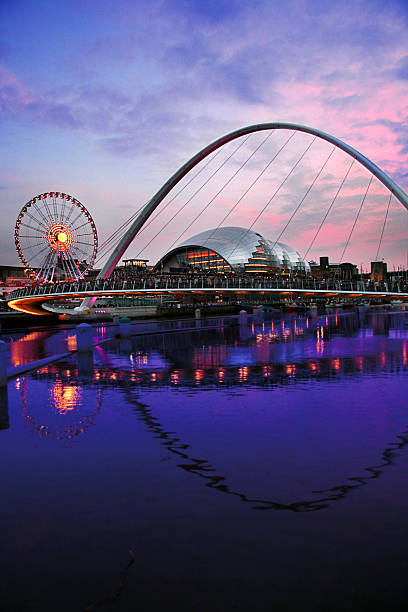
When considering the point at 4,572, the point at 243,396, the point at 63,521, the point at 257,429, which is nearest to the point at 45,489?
the point at 63,521

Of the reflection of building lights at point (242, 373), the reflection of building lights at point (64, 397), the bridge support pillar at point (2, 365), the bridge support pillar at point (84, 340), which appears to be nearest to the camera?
the reflection of building lights at point (64, 397)

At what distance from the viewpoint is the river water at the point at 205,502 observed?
432 cm

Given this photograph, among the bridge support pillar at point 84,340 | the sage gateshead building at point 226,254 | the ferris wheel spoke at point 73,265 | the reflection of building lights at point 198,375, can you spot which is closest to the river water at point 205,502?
the reflection of building lights at point 198,375

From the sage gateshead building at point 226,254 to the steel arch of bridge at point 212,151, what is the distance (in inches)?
3043

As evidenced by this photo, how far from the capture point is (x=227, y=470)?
7.45 meters

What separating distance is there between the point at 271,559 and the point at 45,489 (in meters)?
3.45

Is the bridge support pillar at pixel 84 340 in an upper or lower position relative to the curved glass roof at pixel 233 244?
lower

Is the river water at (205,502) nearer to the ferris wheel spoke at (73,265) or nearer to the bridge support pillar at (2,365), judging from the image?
the bridge support pillar at (2,365)

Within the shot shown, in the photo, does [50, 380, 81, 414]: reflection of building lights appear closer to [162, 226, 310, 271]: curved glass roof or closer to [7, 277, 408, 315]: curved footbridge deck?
[7, 277, 408, 315]: curved footbridge deck

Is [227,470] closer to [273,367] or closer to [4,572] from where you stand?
[4,572]

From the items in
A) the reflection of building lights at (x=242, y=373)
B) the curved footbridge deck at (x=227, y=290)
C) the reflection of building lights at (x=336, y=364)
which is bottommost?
the reflection of building lights at (x=336, y=364)

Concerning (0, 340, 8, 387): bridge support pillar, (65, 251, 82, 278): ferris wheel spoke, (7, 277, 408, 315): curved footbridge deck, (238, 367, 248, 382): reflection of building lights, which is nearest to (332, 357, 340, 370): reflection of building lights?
(238, 367, 248, 382): reflection of building lights

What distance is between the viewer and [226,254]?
504ft

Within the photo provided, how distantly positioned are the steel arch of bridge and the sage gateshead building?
254 ft
